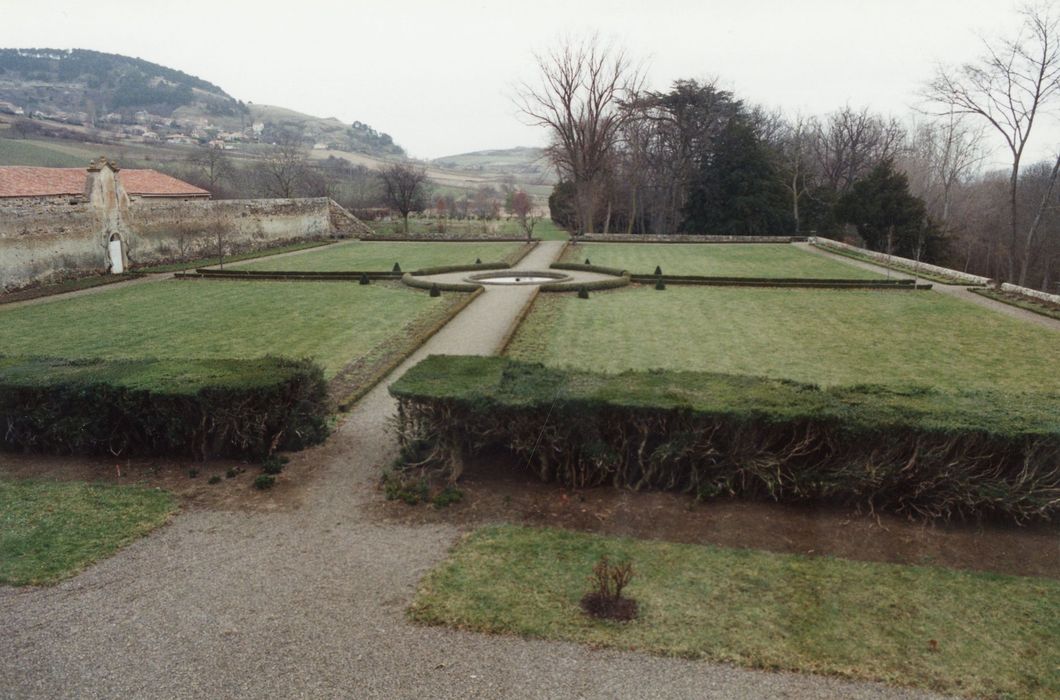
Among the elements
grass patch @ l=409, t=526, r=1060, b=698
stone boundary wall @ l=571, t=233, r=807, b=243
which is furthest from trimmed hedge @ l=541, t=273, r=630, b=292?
stone boundary wall @ l=571, t=233, r=807, b=243

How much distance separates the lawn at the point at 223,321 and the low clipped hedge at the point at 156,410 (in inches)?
129

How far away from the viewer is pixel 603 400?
6.83 metres

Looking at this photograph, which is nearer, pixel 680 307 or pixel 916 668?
pixel 916 668

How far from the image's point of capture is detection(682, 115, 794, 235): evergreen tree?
42.0m

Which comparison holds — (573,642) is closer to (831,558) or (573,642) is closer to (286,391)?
(831,558)

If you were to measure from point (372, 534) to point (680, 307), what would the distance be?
1285 cm

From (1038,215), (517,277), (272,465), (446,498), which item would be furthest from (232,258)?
(1038,215)

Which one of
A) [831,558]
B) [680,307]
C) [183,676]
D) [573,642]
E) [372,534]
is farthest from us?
[680,307]

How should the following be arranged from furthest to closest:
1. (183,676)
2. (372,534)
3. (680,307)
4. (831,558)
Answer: (680,307) → (372,534) → (831,558) → (183,676)

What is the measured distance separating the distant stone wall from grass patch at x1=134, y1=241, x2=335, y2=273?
15.9 inches

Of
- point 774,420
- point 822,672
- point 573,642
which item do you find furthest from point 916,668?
point 774,420

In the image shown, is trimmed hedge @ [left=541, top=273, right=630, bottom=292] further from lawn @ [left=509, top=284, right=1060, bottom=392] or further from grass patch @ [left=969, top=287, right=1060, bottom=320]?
grass patch @ [left=969, top=287, right=1060, bottom=320]

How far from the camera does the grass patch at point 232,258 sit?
25.5 m

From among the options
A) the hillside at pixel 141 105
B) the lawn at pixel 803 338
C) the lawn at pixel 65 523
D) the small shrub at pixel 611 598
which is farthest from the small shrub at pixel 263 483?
the hillside at pixel 141 105
